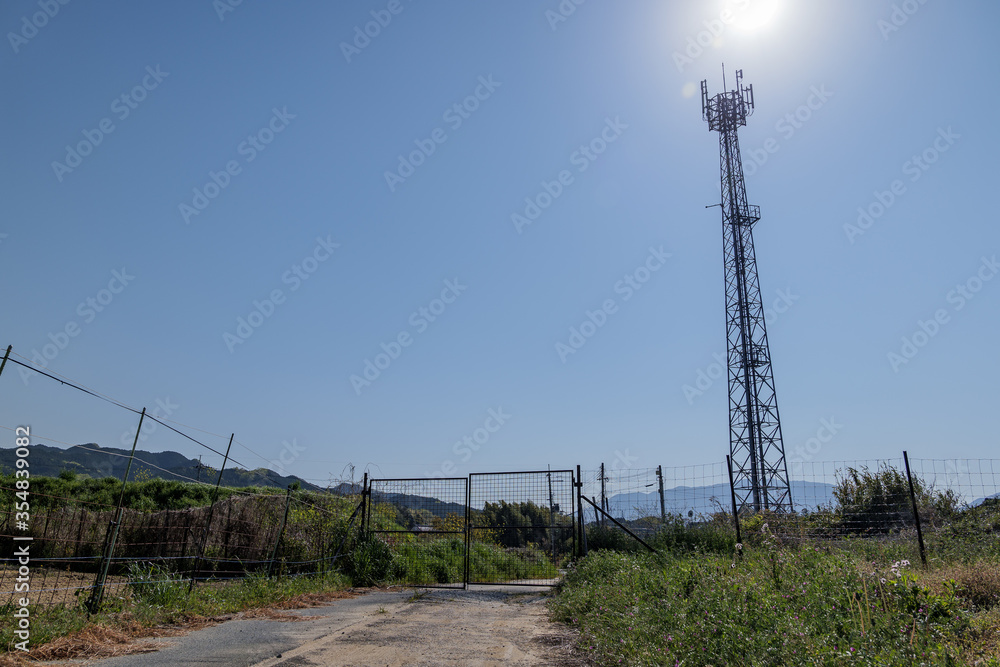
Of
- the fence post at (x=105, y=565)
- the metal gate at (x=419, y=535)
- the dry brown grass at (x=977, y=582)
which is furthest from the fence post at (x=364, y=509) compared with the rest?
the dry brown grass at (x=977, y=582)

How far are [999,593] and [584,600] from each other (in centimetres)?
434

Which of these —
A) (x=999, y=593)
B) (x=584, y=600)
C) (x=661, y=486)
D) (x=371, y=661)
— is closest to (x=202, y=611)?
(x=371, y=661)

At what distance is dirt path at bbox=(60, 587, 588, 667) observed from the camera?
5.54 metres

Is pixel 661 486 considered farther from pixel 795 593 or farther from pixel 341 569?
pixel 795 593

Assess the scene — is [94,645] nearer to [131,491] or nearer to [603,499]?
[131,491]

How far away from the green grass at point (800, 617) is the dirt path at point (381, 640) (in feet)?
2.84

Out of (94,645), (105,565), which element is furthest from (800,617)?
(105,565)

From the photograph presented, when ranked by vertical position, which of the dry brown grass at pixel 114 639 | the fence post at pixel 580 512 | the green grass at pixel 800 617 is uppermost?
the fence post at pixel 580 512

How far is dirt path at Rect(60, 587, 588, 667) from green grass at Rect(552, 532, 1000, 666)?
87 centimetres

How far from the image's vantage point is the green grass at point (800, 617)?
362cm

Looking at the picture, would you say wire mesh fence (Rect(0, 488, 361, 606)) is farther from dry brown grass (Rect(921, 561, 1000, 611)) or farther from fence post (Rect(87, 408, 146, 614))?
dry brown grass (Rect(921, 561, 1000, 611))

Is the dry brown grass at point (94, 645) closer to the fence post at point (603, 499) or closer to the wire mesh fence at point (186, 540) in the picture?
the wire mesh fence at point (186, 540)

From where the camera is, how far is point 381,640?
21.4 ft

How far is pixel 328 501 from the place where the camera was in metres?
14.3
